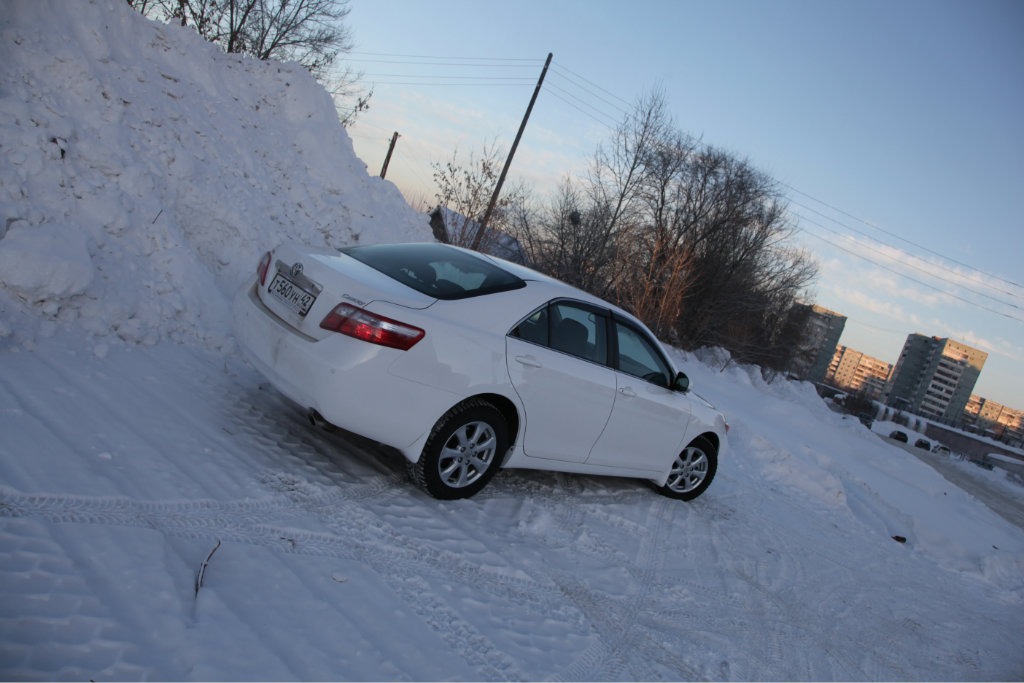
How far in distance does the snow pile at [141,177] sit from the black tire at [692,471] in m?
4.35

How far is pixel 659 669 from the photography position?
3357 mm

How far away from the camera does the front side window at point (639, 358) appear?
17.4ft

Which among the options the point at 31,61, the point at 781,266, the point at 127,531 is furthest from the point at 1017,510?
the point at 781,266

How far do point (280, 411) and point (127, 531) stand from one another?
216cm

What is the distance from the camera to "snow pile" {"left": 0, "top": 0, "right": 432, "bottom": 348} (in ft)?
15.9

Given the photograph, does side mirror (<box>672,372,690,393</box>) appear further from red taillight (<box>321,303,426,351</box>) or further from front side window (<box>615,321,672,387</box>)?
red taillight (<box>321,303,426,351</box>)

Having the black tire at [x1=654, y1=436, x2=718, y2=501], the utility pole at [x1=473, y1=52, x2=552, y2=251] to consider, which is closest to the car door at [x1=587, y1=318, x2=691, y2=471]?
the black tire at [x1=654, y1=436, x2=718, y2=501]

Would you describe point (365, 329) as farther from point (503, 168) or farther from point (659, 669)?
point (503, 168)

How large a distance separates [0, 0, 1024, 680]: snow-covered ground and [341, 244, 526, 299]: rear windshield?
53.8 inches

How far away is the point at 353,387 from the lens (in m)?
3.72

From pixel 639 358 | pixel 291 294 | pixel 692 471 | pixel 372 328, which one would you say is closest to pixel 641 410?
pixel 639 358

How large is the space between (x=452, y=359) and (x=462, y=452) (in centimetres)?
71

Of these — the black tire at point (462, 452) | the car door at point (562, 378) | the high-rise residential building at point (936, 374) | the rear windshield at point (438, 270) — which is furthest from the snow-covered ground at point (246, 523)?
the high-rise residential building at point (936, 374)

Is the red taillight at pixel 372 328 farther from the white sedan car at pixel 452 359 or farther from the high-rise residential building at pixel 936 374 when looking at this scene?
the high-rise residential building at pixel 936 374
